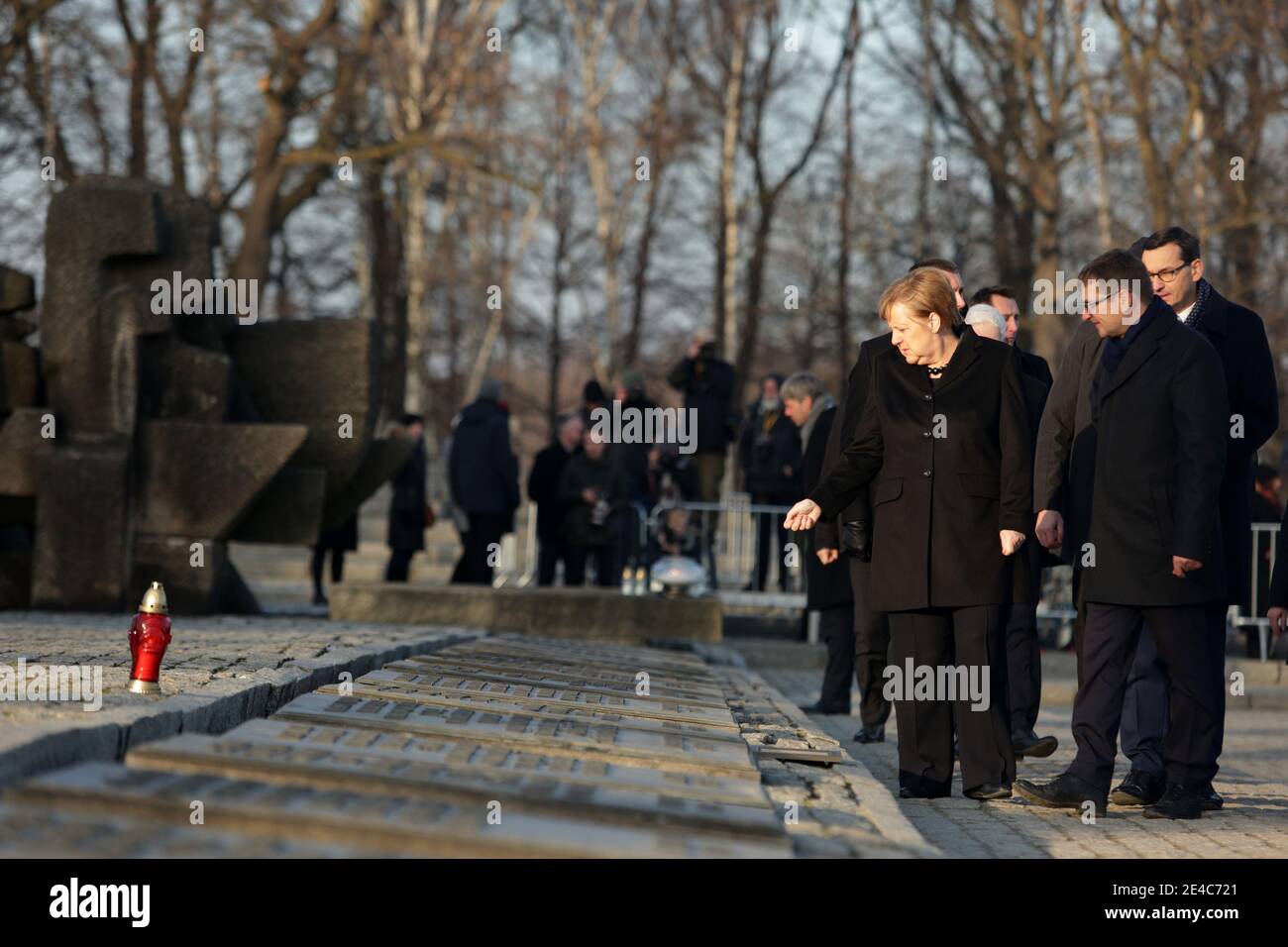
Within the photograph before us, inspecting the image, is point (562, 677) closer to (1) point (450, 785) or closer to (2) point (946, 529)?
(2) point (946, 529)

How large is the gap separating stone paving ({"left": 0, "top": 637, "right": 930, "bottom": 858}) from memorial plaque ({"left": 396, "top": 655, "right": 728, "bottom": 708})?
21.9 inches

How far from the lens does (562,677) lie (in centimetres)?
875

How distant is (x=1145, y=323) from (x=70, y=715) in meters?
4.14

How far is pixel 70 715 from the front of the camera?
5.41 m

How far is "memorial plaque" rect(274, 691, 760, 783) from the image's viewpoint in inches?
230

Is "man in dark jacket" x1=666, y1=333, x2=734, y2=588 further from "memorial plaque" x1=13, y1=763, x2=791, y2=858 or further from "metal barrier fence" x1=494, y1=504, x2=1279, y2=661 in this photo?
"memorial plaque" x1=13, y1=763, x2=791, y2=858

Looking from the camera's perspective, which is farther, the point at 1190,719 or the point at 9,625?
the point at 9,625

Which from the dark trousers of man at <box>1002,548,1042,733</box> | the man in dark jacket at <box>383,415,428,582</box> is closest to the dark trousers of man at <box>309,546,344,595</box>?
Answer: the man in dark jacket at <box>383,415,428,582</box>

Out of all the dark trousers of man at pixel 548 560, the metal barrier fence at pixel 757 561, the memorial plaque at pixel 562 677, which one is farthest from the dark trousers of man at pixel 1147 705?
the dark trousers of man at pixel 548 560

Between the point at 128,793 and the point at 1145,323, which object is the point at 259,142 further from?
the point at 128,793

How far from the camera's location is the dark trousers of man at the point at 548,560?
56.2 feet

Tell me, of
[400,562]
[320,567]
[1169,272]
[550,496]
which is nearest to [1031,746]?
[1169,272]
